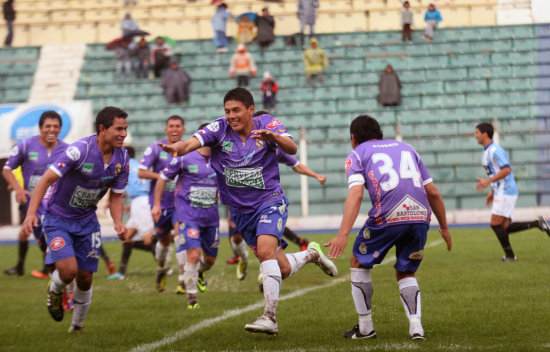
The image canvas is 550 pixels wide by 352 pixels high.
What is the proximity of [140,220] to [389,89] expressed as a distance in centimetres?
1388

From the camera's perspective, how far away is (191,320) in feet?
25.8

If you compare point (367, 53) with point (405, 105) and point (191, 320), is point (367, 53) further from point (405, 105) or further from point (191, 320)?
point (191, 320)

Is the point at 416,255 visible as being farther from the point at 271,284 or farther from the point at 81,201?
the point at 81,201

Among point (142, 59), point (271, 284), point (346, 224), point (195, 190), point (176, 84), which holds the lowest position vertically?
point (271, 284)

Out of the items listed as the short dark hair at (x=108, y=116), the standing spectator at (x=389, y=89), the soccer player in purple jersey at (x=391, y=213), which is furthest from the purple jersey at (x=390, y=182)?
the standing spectator at (x=389, y=89)

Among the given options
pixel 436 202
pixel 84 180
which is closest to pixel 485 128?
pixel 436 202

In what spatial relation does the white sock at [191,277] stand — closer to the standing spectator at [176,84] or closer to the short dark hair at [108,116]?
the short dark hair at [108,116]

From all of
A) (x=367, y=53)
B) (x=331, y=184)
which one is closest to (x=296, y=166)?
(x=331, y=184)

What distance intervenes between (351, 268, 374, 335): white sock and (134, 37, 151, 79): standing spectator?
21.6m

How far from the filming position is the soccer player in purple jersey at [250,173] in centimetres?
673

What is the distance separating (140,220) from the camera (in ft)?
42.1

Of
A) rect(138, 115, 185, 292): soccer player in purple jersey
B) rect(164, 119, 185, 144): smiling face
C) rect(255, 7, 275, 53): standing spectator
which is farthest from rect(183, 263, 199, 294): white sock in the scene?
rect(255, 7, 275, 53): standing spectator

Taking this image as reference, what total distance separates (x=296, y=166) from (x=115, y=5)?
26.6 m

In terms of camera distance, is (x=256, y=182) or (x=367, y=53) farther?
(x=367, y=53)
